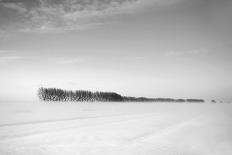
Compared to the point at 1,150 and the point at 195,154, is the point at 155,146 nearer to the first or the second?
the point at 195,154

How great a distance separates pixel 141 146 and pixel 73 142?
84.4 inches

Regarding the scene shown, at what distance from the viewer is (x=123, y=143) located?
728 cm

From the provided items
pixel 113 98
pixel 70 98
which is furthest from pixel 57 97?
pixel 113 98

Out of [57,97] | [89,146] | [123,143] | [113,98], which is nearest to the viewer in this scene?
[89,146]

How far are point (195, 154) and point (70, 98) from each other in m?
107

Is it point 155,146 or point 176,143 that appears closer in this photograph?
point 155,146

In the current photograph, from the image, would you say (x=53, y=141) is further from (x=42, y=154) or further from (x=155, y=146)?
(x=155, y=146)

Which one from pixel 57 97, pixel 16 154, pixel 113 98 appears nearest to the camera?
pixel 16 154

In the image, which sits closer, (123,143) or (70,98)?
(123,143)

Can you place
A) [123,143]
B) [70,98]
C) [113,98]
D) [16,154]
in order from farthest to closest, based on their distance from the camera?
[113,98] < [70,98] < [123,143] < [16,154]

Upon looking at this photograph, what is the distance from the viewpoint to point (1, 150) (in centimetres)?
598

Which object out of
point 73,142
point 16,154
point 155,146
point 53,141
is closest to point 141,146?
point 155,146

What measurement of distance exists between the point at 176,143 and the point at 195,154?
1.25m

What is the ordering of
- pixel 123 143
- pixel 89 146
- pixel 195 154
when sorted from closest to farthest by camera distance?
pixel 195 154 → pixel 89 146 → pixel 123 143
